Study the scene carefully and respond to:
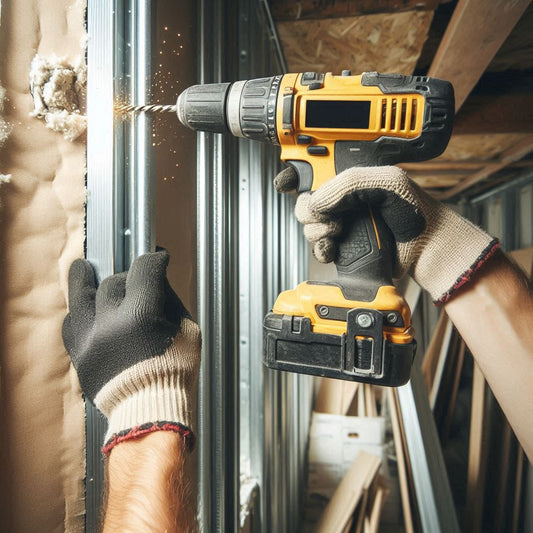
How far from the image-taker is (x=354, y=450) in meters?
2.50

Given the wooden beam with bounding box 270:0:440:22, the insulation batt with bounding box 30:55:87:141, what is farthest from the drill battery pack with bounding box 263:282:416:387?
the wooden beam with bounding box 270:0:440:22

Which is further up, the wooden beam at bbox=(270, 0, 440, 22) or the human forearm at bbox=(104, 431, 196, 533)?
the wooden beam at bbox=(270, 0, 440, 22)

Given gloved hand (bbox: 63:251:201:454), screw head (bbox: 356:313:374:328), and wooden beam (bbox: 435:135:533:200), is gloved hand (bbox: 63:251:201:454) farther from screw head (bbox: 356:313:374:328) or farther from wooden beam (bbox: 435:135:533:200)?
wooden beam (bbox: 435:135:533:200)

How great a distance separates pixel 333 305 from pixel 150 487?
421 mm

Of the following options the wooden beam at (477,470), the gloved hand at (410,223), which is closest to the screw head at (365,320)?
the gloved hand at (410,223)

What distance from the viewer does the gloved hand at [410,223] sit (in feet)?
2.03

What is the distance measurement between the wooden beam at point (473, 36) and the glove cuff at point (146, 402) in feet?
4.09

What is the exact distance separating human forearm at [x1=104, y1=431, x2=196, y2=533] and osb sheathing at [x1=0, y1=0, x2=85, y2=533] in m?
0.14

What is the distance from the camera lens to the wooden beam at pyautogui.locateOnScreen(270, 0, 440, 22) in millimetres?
1277

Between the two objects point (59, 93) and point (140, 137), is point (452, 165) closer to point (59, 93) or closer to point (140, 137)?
point (140, 137)

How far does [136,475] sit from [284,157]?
592 millimetres

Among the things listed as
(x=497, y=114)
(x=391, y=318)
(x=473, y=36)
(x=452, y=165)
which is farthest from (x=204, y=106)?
(x=452, y=165)

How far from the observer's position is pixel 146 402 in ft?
1.69

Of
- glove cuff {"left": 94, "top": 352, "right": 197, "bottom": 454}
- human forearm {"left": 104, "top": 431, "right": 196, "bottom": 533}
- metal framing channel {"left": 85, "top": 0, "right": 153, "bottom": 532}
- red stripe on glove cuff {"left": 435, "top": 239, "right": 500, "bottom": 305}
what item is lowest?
human forearm {"left": 104, "top": 431, "right": 196, "bottom": 533}
